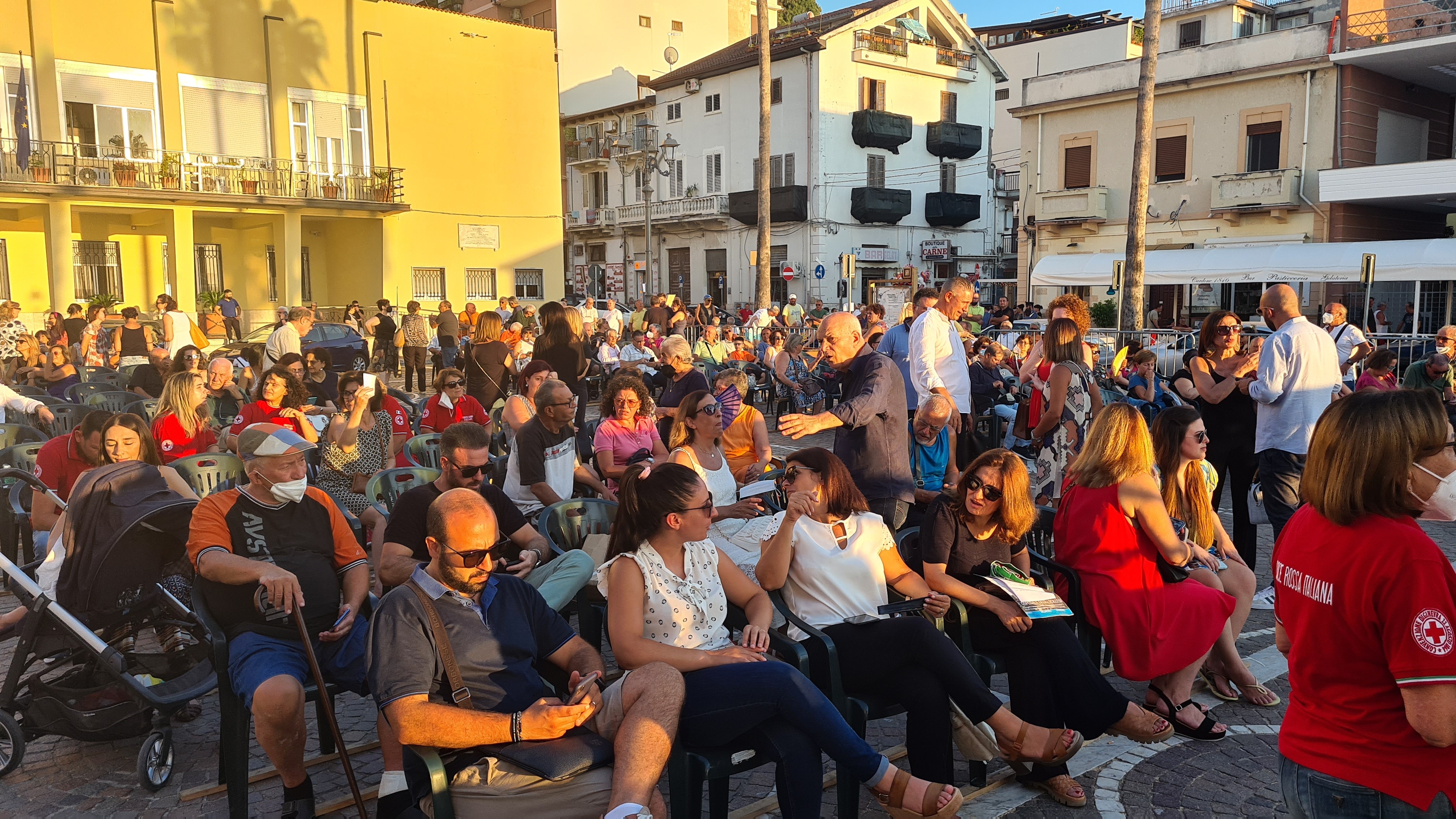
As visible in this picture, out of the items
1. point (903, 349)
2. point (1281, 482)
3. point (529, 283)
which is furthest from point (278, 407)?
point (529, 283)

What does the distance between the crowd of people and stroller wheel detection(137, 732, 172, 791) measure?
2.04 feet

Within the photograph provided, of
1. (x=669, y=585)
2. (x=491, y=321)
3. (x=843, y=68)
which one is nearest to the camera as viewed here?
(x=669, y=585)

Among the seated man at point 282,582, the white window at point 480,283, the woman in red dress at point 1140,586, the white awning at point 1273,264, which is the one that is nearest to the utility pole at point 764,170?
the white awning at point 1273,264

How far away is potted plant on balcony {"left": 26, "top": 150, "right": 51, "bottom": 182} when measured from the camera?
21109 mm

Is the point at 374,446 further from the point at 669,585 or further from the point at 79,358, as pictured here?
the point at 79,358

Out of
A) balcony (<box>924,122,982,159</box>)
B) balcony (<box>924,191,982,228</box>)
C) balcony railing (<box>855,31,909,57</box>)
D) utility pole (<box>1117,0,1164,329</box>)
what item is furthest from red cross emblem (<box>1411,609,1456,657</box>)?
balcony (<box>924,122,982,159</box>)

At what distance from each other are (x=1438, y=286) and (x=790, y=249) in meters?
20.1

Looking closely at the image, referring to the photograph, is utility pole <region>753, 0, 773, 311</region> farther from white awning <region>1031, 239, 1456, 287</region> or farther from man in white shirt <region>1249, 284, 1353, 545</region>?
man in white shirt <region>1249, 284, 1353, 545</region>

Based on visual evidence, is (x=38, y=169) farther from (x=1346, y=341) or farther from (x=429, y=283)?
(x=1346, y=341)

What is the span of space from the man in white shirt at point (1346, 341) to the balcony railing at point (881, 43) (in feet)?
91.0

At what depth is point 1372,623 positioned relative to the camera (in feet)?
6.61

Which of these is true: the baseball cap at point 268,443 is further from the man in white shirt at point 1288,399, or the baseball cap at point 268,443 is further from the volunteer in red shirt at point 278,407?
the man in white shirt at point 1288,399

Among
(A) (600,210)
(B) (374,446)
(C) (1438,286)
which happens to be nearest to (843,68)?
(A) (600,210)

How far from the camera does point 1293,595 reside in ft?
7.31
